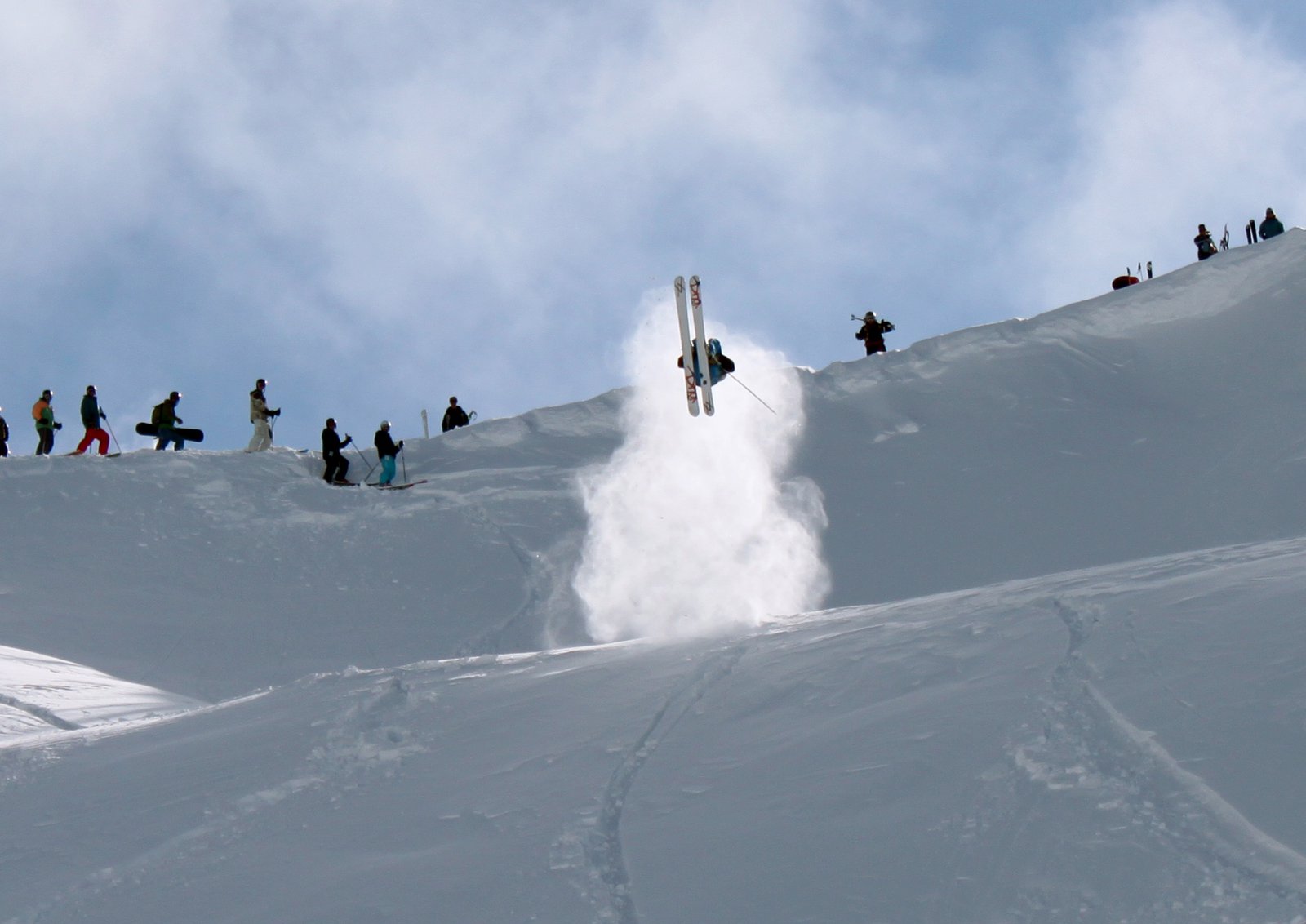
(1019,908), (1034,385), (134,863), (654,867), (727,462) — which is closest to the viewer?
(1019,908)

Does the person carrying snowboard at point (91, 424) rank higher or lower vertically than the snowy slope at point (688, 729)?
higher

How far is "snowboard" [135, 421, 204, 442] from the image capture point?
68.8 feet

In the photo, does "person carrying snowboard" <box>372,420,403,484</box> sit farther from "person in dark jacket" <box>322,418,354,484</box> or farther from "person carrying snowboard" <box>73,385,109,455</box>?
"person carrying snowboard" <box>73,385,109,455</box>

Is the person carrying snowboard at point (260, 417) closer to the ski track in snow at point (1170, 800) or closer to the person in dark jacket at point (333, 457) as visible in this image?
the person in dark jacket at point (333, 457)

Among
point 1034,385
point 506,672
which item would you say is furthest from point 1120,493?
point 506,672

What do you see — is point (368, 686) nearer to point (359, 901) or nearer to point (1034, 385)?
point (359, 901)

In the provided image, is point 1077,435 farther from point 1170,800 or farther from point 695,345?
point 1170,800

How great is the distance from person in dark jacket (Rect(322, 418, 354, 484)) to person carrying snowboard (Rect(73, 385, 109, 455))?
339 cm

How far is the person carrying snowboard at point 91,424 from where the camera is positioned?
66.7 feet

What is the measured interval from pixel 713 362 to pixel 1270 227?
1187cm

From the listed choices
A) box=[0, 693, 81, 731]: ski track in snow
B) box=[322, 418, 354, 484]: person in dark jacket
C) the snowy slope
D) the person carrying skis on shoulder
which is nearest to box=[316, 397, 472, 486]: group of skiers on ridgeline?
box=[322, 418, 354, 484]: person in dark jacket

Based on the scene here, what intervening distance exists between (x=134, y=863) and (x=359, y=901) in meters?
1.37

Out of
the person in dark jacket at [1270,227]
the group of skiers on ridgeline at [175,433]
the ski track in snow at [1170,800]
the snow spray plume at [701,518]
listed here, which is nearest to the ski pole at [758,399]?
the snow spray plume at [701,518]

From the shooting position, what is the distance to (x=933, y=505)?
1744 centimetres
